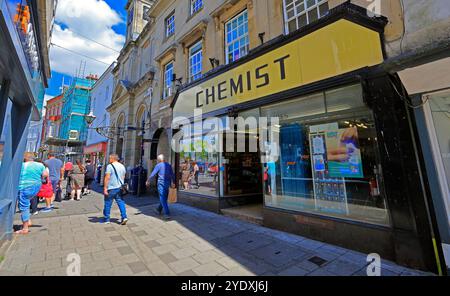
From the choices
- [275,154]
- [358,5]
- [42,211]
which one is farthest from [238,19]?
[42,211]

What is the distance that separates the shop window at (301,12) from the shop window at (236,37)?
5.13 feet

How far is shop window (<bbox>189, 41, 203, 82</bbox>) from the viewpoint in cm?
857

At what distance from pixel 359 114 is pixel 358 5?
2.12 m

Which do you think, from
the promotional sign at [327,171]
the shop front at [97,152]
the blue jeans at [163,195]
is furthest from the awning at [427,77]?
the shop front at [97,152]

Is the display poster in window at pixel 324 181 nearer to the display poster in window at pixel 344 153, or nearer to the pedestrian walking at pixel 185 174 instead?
the display poster in window at pixel 344 153

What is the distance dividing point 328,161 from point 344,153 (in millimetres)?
369

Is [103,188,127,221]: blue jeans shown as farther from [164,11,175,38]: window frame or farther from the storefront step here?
[164,11,175,38]: window frame

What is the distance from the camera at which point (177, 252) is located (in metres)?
3.58

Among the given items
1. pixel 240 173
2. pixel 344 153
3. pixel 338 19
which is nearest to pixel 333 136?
pixel 344 153

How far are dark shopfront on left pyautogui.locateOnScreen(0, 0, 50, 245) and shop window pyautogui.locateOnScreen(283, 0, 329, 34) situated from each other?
17.9ft

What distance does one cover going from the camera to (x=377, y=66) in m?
3.37

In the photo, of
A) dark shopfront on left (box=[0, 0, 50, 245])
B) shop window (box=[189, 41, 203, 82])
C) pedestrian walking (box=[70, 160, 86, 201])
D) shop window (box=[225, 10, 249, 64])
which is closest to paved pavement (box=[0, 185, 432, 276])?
dark shopfront on left (box=[0, 0, 50, 245])

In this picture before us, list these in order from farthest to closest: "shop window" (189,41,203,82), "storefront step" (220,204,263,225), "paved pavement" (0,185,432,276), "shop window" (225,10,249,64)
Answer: "shop window" (189,41,203,82)
"shop window" (225,10,249,64)
"storefront step" (220,204,263,225)
"paved pavement" (0,185,432,276)

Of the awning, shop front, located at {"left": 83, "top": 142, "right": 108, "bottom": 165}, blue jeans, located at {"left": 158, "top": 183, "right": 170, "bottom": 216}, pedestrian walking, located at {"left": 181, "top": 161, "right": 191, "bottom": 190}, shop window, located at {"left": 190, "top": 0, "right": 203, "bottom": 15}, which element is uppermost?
shop window, located at {"left": 190, "top": 0, "right": 203, "bottom": 15}
